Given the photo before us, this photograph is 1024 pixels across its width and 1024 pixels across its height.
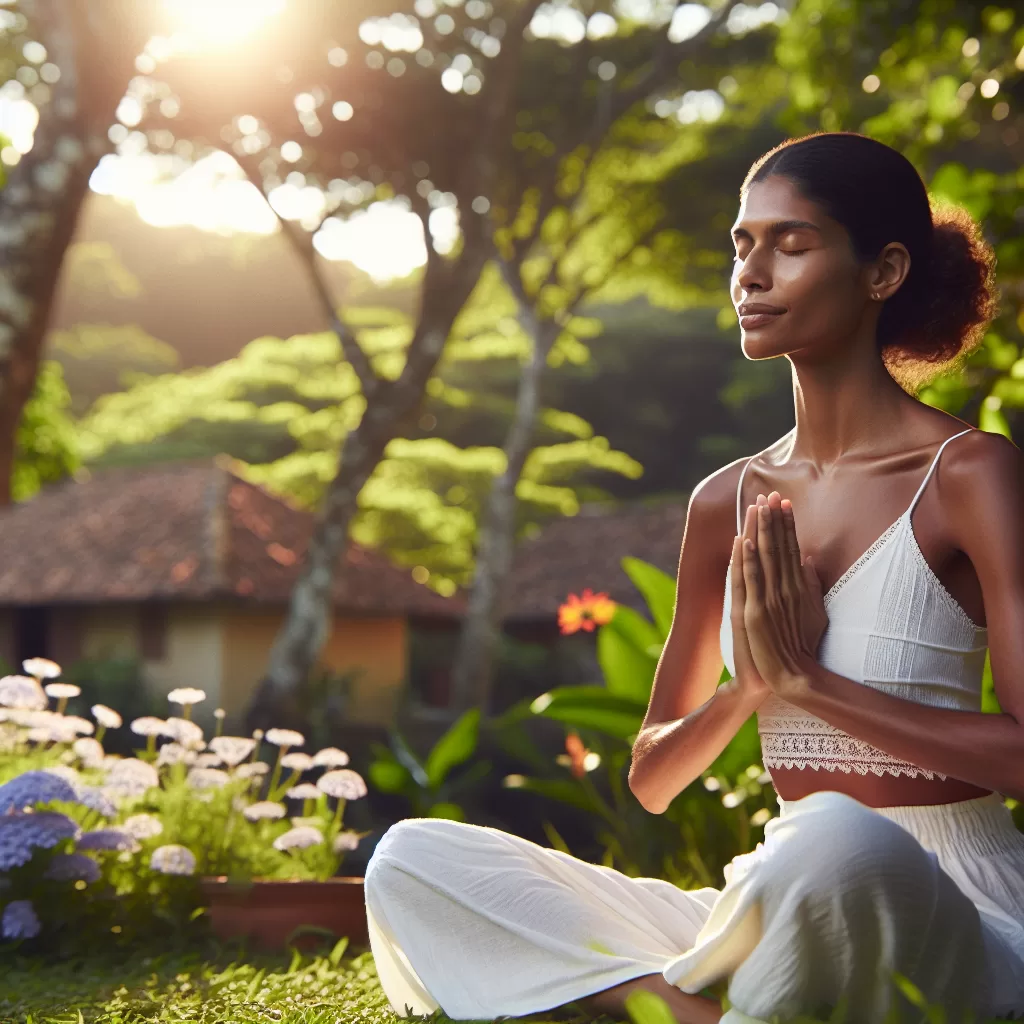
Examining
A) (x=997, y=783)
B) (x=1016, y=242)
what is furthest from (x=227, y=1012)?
(x=1016, y=242)

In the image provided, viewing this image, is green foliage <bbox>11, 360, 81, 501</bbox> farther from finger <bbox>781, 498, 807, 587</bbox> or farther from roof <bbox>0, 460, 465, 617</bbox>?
finger <bbox>781, 498, 807, 587</bbox>

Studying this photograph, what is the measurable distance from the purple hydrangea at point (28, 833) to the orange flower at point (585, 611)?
6.86ft

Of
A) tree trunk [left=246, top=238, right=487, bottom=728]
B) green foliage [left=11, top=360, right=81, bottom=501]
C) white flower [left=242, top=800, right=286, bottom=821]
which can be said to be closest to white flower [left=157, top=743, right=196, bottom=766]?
white flower [left=242, top=800, right=286, bottom=821]

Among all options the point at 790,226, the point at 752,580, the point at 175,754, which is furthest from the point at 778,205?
the point at 175,754

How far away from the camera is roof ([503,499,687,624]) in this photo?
22906 mm

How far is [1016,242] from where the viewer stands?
144 inches

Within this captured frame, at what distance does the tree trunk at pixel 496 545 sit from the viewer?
18406 mm

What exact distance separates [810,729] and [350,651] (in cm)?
1805

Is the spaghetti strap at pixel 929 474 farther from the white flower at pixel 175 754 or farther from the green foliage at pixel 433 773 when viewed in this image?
the white flower at pixel 175 754

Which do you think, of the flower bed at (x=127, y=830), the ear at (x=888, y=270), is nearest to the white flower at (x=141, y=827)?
the flower bed at (x=127, y=830)

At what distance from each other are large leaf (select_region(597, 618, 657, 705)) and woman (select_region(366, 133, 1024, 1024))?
1.67m

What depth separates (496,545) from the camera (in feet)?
60.4

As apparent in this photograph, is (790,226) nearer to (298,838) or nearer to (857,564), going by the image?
(857,564)

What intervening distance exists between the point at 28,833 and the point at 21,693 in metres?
0.56
